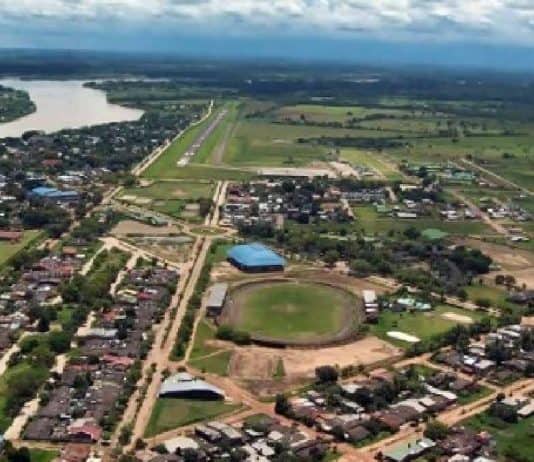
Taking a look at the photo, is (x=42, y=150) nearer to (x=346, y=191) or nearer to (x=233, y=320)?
(x=346, y=191)

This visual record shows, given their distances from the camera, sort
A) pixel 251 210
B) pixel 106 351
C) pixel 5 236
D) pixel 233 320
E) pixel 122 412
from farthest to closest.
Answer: pixel 251 210
pixel 5 236
pixel 233 320
pixel 106 351
pixel 122 412

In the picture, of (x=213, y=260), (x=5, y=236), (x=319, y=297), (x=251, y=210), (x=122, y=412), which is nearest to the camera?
(x=122, y=412)

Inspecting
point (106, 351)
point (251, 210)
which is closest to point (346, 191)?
point (251, 210)

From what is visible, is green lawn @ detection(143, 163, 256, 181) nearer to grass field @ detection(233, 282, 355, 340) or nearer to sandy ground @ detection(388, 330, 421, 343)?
grass field @ detection(233, 282, 355, 340)

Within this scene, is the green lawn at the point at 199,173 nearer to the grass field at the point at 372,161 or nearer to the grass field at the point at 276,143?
the grass field at the point at 276,143

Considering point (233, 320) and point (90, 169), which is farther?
point (90, 169)

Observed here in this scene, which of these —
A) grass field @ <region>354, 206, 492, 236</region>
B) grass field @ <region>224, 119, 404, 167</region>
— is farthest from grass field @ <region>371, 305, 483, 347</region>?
grass field @ <region>224, 119, 404, 167</region>

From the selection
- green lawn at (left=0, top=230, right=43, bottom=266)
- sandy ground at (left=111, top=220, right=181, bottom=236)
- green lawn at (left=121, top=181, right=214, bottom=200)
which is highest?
green lawn at (left=121, top=181, right=214, bottom=200)

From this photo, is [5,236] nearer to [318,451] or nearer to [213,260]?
[213,260]
